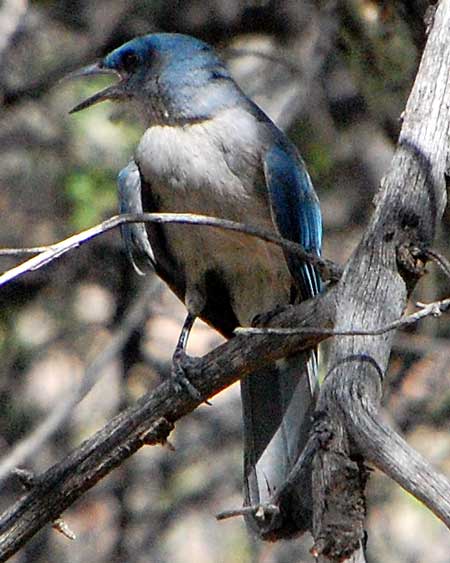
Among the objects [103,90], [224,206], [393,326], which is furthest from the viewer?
[103,90]

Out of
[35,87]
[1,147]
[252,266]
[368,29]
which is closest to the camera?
[252,266]

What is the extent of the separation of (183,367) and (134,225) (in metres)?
0.77

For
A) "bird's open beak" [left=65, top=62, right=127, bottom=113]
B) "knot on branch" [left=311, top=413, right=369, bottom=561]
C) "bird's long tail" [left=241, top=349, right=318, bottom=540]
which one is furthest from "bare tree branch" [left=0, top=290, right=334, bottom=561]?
"bird's open beak" [left=65, top=62, right=127, bottom=113]

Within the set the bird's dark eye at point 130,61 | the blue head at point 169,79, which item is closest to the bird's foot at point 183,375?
the blue head at point 169,79

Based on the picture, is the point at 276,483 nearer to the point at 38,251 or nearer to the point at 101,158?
the point at 38,251

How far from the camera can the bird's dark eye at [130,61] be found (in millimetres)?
5266

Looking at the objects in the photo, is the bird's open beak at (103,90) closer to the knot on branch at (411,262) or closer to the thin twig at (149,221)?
the thin twig at (149,221)

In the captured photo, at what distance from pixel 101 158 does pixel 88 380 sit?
7.68ft

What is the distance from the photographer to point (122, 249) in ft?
22.8

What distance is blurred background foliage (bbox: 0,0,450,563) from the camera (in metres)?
6.92

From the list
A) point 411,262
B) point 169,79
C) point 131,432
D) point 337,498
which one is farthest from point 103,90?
point 337,498

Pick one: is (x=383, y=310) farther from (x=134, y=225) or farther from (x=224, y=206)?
(x=134, y=225)

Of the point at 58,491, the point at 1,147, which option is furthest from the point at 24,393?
the point at 58,491

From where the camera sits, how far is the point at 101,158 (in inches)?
297
